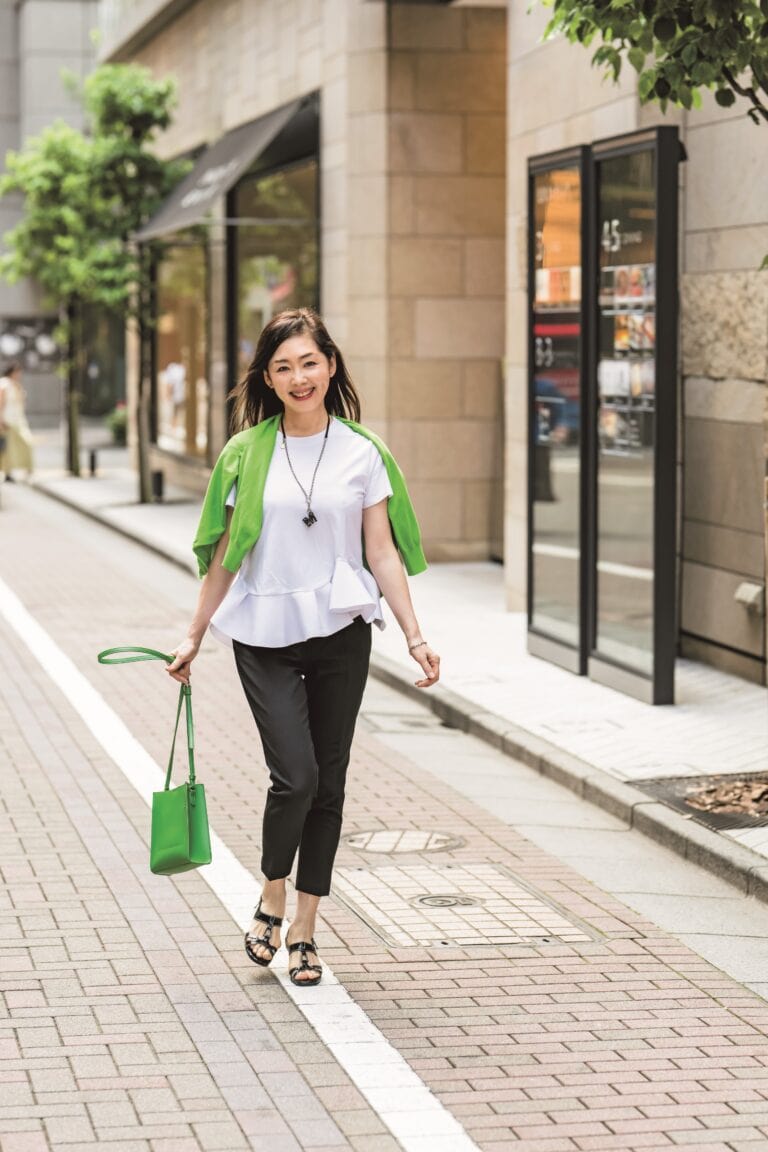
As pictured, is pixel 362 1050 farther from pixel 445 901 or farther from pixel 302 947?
pixel 445 901

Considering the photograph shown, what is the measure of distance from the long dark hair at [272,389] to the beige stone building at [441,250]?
5.40 m

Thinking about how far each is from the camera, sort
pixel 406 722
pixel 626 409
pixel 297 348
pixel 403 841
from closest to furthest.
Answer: pixel 297 348 → pixel 403 841 → pixel 406 722 → pixel 626 409

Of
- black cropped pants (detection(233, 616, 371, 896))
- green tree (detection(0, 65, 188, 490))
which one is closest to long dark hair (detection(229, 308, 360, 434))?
black cropped pants (detection(233, 616, 371, 896))

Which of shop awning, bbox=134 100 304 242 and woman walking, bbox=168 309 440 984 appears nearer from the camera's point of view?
woman walking, bbox=168 309 440 984

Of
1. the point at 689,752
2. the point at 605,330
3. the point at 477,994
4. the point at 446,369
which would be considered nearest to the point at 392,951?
the point at 477,994

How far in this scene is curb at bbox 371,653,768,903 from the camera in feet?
24.7

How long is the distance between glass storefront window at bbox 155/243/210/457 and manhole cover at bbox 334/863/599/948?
19765 mm

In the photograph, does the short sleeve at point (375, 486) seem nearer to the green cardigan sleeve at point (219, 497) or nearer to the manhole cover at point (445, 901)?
the green cardigan sleeve at point (219, 497)

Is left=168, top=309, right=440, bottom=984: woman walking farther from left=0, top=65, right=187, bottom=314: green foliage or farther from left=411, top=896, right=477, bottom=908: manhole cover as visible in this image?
left=0, top=65, right=187, bottom=314: green foliage

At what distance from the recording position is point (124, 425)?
40344mm

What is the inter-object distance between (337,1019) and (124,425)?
115ft

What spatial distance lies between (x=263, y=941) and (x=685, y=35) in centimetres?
389

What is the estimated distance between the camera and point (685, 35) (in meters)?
7.91

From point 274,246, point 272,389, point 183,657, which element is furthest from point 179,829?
point 274,246
